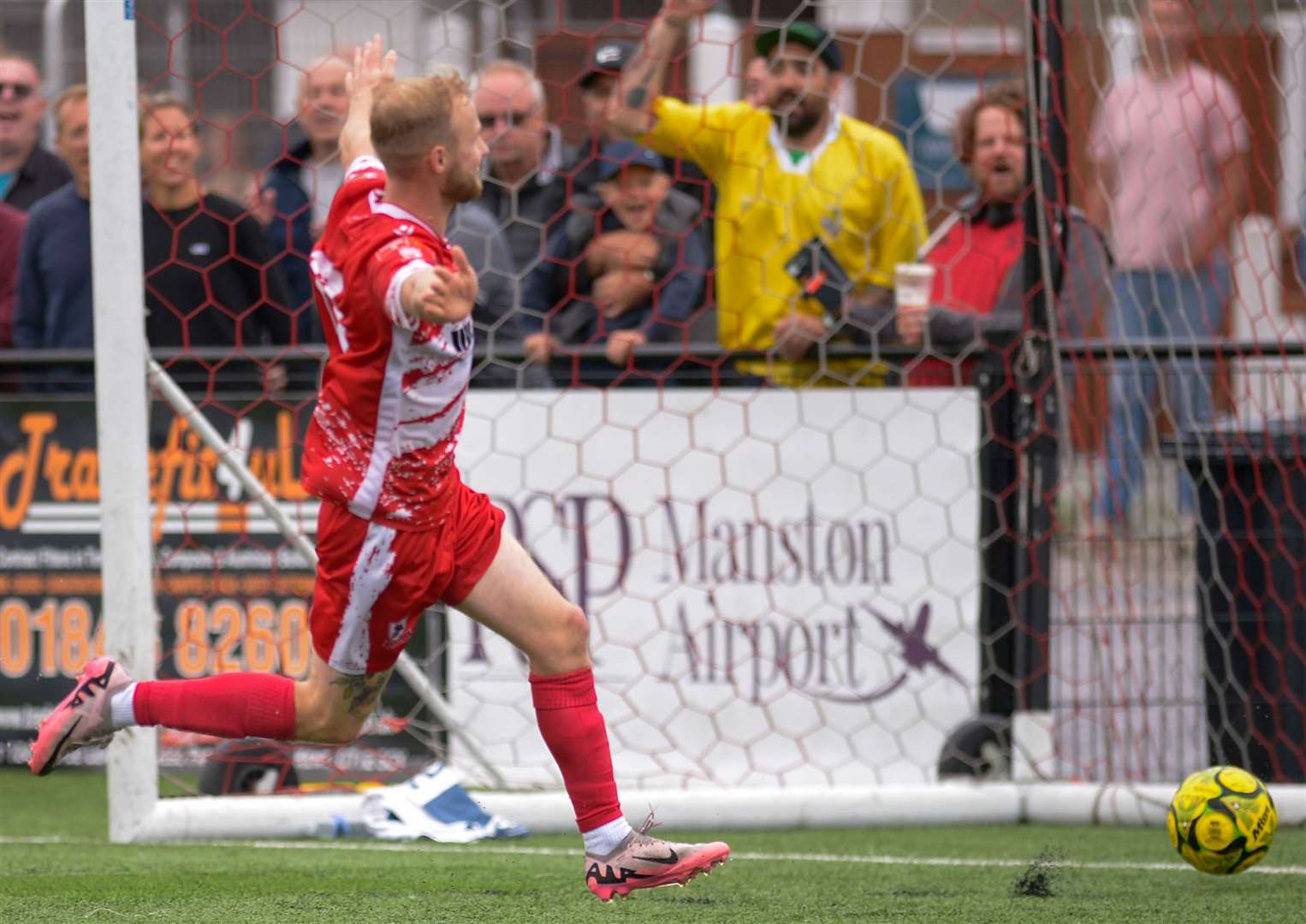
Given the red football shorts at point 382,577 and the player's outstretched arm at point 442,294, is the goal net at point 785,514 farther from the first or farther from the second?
the player's outstretched arm at point 442,294

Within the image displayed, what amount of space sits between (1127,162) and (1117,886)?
3263 millimetres

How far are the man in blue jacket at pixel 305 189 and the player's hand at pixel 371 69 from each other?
2089 millimetres

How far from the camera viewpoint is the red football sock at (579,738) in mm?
4176

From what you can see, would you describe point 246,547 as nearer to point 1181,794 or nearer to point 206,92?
point 1181,794

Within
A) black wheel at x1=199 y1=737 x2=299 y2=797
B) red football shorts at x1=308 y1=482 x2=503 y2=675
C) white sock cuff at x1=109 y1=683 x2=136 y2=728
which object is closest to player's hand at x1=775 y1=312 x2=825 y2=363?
black wheel at x1=199 y1=737 x2=299 y2=797

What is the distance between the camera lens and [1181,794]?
178 inches

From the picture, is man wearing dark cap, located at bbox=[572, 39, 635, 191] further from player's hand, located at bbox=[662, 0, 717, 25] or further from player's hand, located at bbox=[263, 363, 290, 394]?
player's hand, located at bbox=[263, 363, 290, 394]

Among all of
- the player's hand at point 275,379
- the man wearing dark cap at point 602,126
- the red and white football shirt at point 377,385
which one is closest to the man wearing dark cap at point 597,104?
the man wearing dark cap at point 602,126

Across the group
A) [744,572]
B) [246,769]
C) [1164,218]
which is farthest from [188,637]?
[1164,218]

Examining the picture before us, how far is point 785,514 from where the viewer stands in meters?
6.42

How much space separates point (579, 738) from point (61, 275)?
3.58m

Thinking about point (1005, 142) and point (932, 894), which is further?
point (1005, 142)

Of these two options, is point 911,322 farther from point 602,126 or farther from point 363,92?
point 363,92

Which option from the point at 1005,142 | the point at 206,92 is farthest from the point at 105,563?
the point at 206,92
